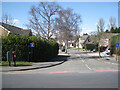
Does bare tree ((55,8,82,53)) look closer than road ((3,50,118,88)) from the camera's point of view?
No

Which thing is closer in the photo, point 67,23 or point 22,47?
point 22,47

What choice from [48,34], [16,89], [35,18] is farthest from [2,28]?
[16,89]

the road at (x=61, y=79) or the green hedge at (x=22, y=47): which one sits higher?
the green hedge at (x=22, y=47)

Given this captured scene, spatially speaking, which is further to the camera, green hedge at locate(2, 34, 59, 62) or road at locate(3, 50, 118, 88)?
green hedge at locate(2, 34, 59, 62)

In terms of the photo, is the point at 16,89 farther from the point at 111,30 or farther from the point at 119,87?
the point at 111,30

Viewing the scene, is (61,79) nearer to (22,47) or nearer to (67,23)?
(22,47)

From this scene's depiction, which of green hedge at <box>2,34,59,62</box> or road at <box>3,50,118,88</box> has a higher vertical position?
green hedge at <box>2,34,59,62</box>

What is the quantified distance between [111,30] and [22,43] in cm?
6465

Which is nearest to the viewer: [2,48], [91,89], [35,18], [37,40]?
[91,89]

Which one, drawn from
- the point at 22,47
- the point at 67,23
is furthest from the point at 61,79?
the point at 67,23

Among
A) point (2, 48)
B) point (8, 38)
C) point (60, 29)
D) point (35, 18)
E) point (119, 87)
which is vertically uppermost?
point (35, 18)

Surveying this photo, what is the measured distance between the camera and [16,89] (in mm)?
6902

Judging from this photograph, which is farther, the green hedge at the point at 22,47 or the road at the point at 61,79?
the green hedge at the point at 22,47

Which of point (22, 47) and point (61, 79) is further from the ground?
point (22, 47)
